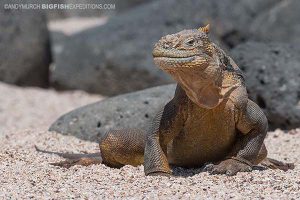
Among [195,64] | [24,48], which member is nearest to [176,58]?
[195,64]

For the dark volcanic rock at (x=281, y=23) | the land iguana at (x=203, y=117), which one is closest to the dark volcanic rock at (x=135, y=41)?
the dark volcanic rock at (x=281, y=23)

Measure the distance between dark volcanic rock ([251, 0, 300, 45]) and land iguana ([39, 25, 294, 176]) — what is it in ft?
30.4

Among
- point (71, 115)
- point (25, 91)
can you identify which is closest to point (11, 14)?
point (25, 91)

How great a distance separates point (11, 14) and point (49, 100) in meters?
1.99

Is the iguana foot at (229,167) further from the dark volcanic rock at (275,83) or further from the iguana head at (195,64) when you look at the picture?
the dark volcanic rock at (275,83)

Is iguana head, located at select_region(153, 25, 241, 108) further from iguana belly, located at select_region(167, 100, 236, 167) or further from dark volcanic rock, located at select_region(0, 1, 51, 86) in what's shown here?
dark volcanic rock, located at select_region(0, 1, 51, 86)

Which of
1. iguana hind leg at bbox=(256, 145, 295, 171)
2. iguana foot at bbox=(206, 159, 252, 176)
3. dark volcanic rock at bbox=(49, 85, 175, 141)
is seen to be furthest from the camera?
dark volcanic rock at bbox=(49, 85, 175, 141)

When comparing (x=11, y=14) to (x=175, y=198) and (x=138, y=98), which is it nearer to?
(x=138, y=98)

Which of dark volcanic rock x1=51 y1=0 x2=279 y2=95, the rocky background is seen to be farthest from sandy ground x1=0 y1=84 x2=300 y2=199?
dark volcanic rock x1=51 y1=0 x2=279 y2=95

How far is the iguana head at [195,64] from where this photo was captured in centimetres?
598

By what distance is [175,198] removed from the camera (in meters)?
5.70

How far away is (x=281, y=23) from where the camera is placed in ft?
53.5

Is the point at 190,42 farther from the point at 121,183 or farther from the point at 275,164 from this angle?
the point at 275,164

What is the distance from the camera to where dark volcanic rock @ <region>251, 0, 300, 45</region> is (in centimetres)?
1602
